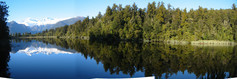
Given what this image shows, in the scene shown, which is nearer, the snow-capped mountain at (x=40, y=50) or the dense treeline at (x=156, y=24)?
the snow-capped mountain at (x=40, y=50)

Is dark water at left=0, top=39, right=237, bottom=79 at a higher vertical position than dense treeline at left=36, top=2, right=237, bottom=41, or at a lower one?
lower

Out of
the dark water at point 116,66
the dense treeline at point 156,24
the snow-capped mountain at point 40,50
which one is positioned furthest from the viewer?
the dense treeline at point 156,24

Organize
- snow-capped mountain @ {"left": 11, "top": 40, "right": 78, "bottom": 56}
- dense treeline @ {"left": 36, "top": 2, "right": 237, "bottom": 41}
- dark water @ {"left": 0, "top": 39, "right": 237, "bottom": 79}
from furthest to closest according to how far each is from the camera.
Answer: dense treeline @ {"left": 36, "top": 2, "right": 237, "bottom": 41} → snow-capped mountain @ {"left": 11, "top": 40, "right": 78, "bottom": 56} → dark water @ {"left": 0, "top": 39, "right": 237, "bottom": 79}

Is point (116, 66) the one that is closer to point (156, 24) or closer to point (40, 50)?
point (40, 50)

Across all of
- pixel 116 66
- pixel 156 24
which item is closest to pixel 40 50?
pixel 116 66

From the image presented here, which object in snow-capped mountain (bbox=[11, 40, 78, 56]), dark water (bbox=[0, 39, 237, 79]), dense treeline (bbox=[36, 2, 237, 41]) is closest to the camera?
dark water (bbox=[0, 39, 237, 79])

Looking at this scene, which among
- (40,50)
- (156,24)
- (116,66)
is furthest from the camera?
(156,24)

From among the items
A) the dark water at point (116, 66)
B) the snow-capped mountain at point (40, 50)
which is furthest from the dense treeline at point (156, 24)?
the snow-capped mountain at point (40, 50)

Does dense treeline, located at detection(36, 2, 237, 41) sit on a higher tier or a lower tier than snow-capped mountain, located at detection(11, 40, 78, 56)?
higher

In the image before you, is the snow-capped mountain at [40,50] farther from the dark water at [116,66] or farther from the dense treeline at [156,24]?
the dense treeline at [156,24]

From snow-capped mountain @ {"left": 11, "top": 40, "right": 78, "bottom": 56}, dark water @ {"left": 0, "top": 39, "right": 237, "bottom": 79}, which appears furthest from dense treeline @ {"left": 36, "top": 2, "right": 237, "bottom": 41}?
snow-capped mountain @ {"left": 11, "top": 40, "right": 78, "bottom": 56}

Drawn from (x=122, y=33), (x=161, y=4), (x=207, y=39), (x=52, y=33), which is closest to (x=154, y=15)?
(x=161, y=4)

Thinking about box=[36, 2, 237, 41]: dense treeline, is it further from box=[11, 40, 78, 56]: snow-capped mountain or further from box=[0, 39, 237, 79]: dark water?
box=[11, 40, 78, 56]: snow-capped mountain

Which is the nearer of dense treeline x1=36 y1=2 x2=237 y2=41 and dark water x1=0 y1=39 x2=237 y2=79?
dark water x1=0 y1=39 x2=237 y2=79
